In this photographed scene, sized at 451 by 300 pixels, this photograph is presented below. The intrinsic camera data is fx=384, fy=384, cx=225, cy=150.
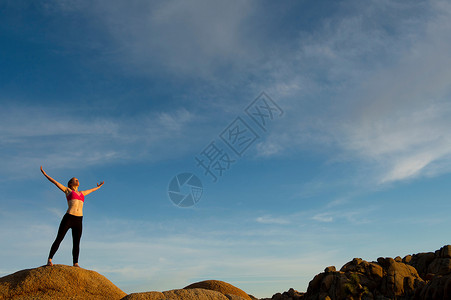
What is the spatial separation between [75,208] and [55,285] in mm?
2562

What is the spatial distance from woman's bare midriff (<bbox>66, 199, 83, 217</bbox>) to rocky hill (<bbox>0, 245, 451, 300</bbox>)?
196 cm

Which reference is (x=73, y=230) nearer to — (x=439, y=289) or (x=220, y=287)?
(x=220, y=287)

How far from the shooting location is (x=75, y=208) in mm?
13273

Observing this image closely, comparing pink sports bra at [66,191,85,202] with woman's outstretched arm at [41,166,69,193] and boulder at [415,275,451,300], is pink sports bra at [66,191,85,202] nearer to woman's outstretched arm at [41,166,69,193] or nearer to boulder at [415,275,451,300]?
woman's outstretched arm at [41,166,69,193]

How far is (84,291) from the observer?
509 inches

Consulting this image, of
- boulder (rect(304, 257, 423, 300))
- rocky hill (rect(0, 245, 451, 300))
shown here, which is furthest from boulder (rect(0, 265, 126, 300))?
boulder (rect(304, 257, 423, 300))

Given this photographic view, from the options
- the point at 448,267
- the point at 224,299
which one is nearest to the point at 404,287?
the point at 448,267

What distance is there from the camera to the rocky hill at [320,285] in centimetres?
1265

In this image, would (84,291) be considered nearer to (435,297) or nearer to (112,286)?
(112,286)

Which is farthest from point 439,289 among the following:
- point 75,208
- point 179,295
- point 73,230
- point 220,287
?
point 75,208

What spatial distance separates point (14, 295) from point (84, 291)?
6.97ft

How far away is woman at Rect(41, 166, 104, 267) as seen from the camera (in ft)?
42.9

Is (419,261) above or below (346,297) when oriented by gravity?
above

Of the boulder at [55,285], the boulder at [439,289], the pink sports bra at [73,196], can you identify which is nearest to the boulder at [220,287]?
the boulder at [55,285]
